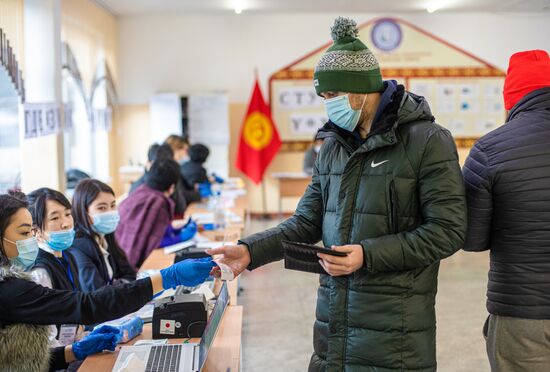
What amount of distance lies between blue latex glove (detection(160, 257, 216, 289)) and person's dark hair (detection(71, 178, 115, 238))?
4.00 feet

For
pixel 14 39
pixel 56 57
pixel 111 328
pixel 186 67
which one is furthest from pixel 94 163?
pixel 111 328

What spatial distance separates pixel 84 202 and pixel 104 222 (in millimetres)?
156

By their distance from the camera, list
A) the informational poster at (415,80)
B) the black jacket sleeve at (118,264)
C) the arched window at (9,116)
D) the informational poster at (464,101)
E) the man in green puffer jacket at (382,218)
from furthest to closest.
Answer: the informational poster at (464,101) < the informational poster at (415,80) < the arched window at (9,116) < the black jacket sleeve at (118,264) < the man in green puffer jacket at (382,218)

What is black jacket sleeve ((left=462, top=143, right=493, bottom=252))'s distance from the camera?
78.3 inches

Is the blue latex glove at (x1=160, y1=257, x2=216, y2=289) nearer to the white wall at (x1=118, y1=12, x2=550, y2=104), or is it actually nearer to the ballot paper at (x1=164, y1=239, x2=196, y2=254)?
the ballot paper at (x1=164, y1=239, x2=196, y2=254)

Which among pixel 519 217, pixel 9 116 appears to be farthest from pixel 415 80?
pixel 519 217

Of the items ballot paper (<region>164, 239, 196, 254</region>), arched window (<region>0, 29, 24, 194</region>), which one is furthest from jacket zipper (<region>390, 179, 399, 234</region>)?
arched window (<region>0, 29, 24, 194</region>)

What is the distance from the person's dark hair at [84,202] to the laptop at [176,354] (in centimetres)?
113

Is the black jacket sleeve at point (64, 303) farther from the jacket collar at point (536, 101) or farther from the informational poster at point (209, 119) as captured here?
the informational poster at point (209, 119)

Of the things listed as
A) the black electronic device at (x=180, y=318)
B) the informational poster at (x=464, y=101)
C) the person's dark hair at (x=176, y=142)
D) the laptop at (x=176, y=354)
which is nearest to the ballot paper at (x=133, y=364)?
the laptop at (x=176, y=354)

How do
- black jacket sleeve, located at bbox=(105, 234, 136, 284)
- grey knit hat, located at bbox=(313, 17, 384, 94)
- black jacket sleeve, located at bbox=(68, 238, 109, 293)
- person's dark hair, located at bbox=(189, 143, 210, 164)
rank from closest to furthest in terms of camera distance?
grey knit hat, located at bbox=(313, 17, 384, 94)
black jacket sleeve, located at bbox=(68, 238, 109, 293)
black jacket sleeve, located at bbox=(105, 234, 136, 284)
person's dark hair, located at bbox=(189, 143, 210, 164)

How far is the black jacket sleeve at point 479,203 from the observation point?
1.99 m

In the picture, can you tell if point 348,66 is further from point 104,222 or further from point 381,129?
point 104,222

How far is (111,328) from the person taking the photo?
8.02 feet
